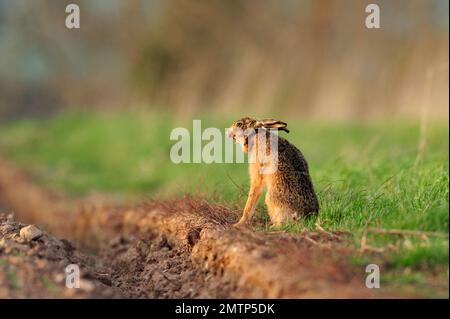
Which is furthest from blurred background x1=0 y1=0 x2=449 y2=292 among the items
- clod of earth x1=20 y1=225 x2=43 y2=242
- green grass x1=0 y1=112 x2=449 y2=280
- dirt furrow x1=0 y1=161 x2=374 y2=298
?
clod of earth x1=20 y1=225 x2=43 y2=242

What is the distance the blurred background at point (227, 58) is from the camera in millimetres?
19125

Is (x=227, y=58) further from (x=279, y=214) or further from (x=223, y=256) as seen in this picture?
(x=223, y=256)

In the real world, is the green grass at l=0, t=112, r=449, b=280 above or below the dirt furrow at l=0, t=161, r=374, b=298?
above

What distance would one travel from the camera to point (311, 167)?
11219mm

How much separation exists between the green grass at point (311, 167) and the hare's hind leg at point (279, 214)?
0.14 meters

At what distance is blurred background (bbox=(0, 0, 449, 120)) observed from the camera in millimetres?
19125

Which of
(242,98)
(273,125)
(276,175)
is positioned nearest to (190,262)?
(276,175)

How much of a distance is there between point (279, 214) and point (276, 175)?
330 millimetres

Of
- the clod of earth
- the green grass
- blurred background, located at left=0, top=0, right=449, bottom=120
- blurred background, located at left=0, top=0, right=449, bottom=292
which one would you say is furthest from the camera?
blurred background, located at left=0, top=0, right=449, bottom=120

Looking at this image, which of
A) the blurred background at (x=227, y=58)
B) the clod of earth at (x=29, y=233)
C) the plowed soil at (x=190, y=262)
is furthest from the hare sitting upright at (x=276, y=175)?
the blurred background at (x=227, y=58)

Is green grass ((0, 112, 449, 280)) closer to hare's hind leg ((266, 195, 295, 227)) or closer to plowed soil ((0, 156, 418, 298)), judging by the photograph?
hare's hind leg ((266, 195, 295, 227))

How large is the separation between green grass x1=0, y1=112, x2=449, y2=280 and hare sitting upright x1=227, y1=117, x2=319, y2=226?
0.18 metres

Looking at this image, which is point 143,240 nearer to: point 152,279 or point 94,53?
point 152,279

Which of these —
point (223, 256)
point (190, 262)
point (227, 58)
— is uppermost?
point (227, 58)
